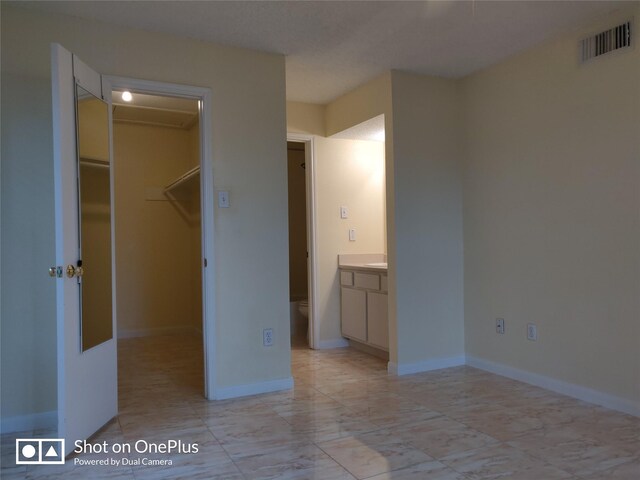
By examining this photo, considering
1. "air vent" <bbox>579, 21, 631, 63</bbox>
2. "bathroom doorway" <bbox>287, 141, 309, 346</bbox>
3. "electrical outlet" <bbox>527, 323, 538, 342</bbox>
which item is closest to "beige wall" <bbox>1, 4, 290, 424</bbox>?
"electrical outlet" <bbox>527, 323, 538, 342</bbox>

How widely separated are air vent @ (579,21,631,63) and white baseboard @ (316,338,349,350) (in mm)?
3035

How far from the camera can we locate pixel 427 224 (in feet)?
12.6

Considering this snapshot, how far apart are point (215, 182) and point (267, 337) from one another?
1.09 m

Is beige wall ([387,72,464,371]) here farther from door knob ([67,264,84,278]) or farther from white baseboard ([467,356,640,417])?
door knob ([67,264,84,278])

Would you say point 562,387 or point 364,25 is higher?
point 364,25

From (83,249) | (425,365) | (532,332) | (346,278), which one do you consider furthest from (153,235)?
(532,332)

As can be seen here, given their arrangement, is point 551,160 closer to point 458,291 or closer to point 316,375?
point 458,291

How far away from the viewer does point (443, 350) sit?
391 cm

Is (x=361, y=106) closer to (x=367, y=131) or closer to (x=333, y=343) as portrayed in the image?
(x=367, y=131)

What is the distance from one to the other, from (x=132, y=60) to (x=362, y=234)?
2626mm

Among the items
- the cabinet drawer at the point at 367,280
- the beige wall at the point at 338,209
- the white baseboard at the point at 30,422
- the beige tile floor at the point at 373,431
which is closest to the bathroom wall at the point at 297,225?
the beige wall at the point at 338,209

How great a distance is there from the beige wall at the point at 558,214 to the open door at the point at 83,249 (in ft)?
8.71

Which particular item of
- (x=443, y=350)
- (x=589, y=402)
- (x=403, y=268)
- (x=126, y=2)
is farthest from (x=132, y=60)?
(x=589, y=402)

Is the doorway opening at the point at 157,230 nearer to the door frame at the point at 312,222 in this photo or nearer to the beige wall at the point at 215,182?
the door frame at the point at 312,222
